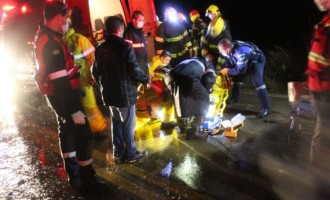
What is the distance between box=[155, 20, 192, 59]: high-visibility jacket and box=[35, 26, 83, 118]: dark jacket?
458 cm

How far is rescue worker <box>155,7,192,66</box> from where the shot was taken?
8.11m

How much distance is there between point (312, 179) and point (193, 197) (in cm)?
127

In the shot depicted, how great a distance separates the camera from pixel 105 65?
445cm

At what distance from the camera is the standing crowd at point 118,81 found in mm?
3592

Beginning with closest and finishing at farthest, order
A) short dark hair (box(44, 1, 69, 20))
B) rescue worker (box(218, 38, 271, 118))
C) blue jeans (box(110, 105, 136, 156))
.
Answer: short dark hair (box(44, 1, 69, 20))
blue jeans (box(110, 105, 136, 156))
rescue worker (box(218, 38, 271, 118))

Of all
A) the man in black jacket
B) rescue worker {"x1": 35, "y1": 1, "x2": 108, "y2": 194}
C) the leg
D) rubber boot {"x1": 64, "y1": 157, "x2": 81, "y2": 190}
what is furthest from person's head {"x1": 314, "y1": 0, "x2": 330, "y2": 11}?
rubber boot {"x1": 64, "y1": 157, "x2": 81, "y2": 190}

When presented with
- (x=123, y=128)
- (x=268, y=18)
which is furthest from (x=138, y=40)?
(x=268, y=18)

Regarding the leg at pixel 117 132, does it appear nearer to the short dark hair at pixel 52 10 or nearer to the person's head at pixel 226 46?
the short dark hair at pixel 52 10

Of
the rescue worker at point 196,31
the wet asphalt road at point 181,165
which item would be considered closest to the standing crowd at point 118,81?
the wet asphalt road at point 181,165

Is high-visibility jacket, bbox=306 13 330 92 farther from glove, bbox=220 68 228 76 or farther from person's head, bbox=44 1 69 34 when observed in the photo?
glove, bbox=220 68 228 76

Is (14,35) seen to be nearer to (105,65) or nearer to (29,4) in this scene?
(29,4)

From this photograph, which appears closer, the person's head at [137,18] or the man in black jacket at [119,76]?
the man in black jacket at [119,76]

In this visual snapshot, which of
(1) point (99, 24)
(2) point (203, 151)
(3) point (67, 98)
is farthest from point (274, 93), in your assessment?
(3) point (67, 98)

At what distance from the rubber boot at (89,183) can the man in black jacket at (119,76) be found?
780 mm
